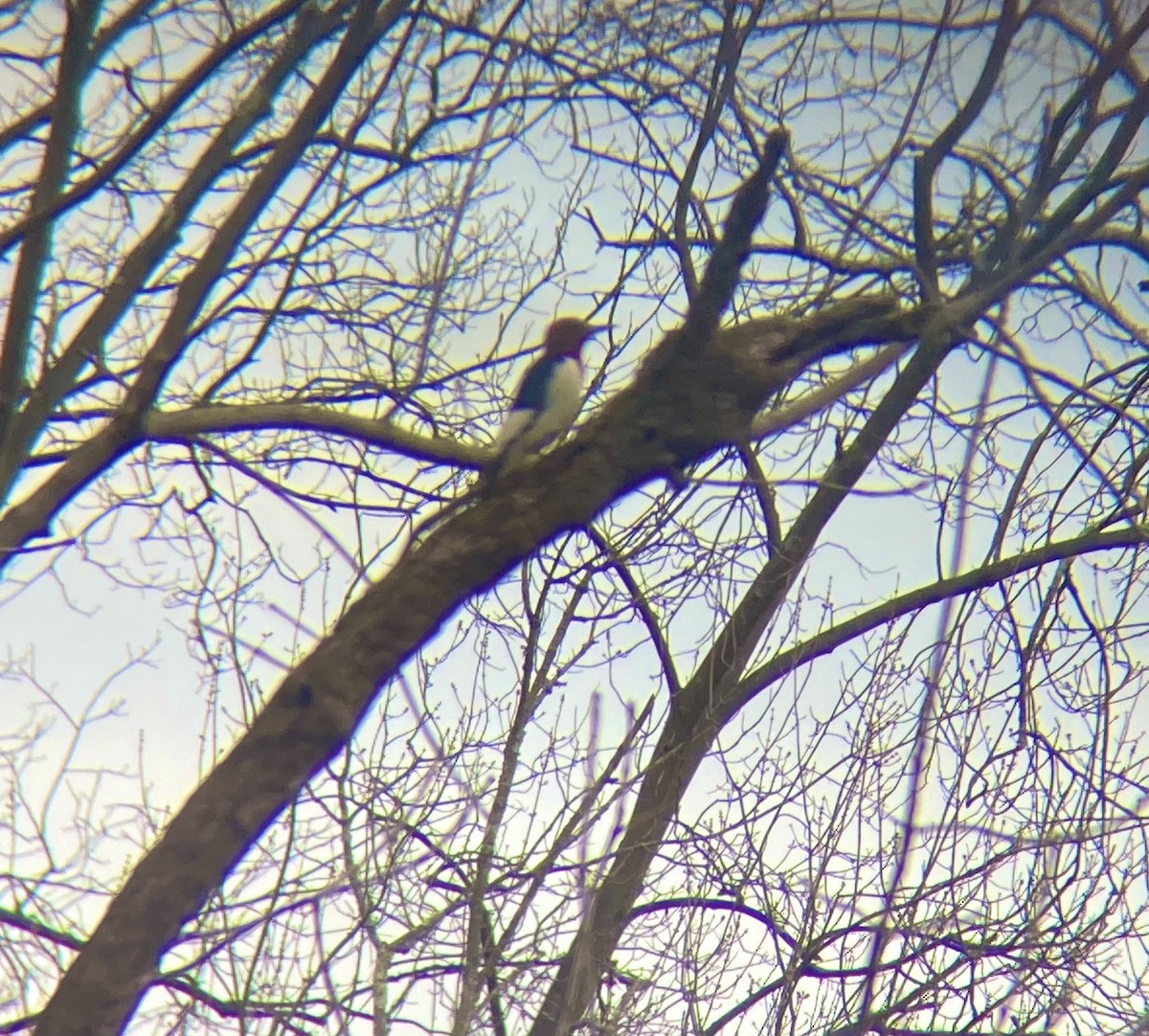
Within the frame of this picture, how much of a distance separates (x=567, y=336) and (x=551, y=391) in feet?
1.08

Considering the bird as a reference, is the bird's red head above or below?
above

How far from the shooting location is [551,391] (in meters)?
4.33

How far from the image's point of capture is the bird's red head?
4.48 meters

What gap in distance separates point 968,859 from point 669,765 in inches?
52.9

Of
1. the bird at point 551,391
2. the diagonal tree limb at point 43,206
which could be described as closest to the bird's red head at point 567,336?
the bird at point 551,391

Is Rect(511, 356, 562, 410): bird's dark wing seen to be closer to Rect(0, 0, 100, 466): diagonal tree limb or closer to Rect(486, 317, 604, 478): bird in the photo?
Rect(486, 317, 604, 478): bird

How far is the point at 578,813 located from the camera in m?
3.30

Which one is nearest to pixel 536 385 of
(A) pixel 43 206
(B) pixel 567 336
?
(B) pixel 567 336

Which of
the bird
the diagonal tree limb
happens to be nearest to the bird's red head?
the bird

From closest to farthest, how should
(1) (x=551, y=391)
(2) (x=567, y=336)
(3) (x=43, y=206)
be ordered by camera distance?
(3) (x=43, y=206) < (1) (x=551, y=391) < (2) (x=567, y=336)

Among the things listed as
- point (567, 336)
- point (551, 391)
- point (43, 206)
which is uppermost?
point (567, 336)

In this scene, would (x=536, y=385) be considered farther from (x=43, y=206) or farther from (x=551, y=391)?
(x=43, y=206)

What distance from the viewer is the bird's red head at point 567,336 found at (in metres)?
4.48

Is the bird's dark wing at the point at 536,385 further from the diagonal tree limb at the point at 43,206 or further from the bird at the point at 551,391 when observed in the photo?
the diagonal tree limb at the point at 43,206
